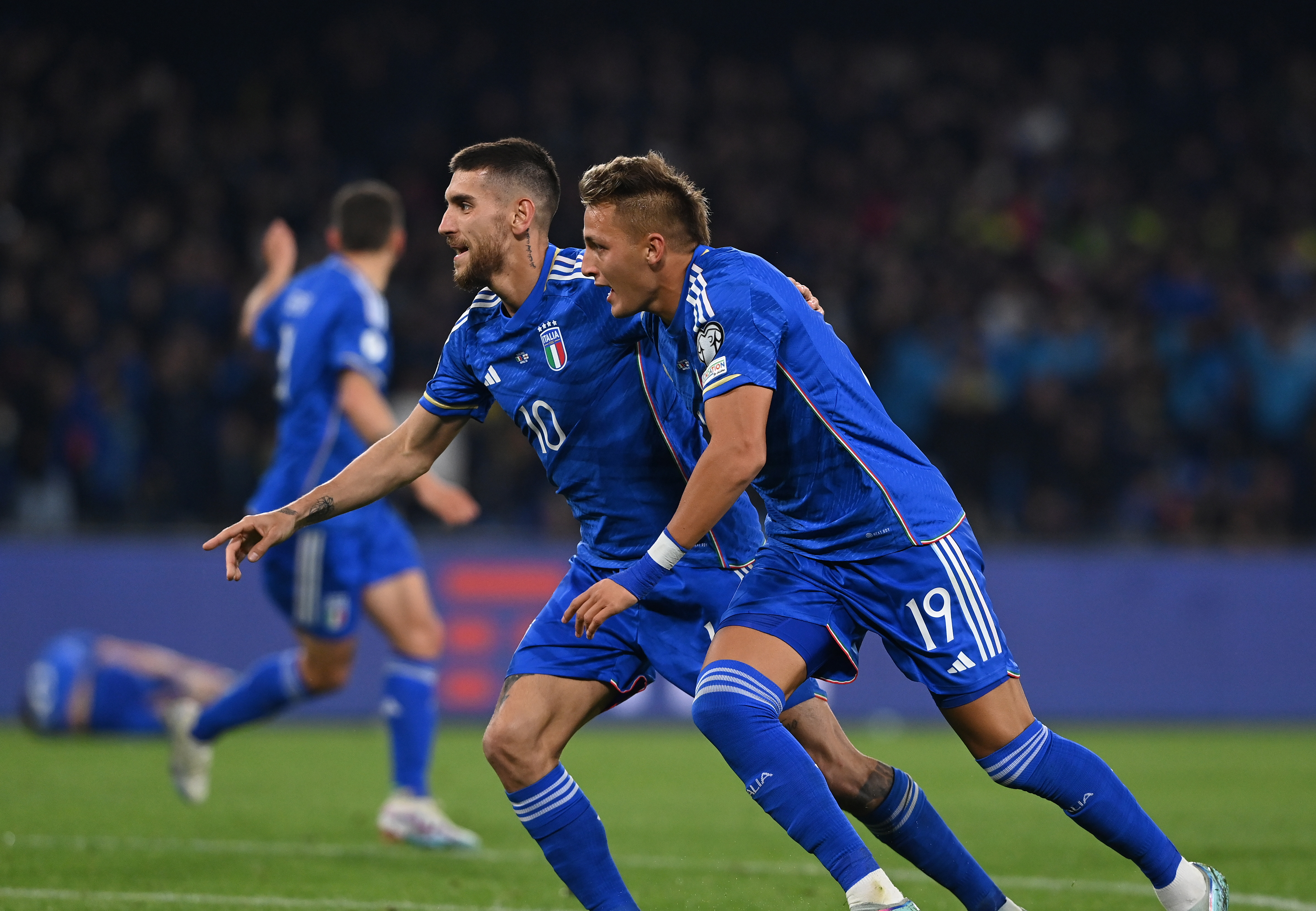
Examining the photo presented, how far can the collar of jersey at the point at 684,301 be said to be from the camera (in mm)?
4109

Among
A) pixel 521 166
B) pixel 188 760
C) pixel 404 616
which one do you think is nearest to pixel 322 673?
pixel 404 616

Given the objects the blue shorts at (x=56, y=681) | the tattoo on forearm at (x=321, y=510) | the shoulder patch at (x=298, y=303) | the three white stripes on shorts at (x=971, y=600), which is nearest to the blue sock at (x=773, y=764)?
the three white stripes on shorts at (x=971, y=600)

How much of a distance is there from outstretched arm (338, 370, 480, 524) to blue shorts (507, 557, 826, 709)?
192 cm

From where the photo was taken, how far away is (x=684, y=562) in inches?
179

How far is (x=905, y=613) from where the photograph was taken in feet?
13.5

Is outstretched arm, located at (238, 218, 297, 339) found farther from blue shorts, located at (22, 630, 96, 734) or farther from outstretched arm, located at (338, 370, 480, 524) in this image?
blue shorts, located at (22, 630, 96, 734)

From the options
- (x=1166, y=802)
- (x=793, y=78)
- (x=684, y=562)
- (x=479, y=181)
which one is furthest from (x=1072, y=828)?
(x=793, y=78)

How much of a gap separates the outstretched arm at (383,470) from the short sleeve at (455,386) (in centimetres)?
3

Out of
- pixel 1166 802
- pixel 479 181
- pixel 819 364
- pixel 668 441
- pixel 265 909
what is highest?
pixel 479 181

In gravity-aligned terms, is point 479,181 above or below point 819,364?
above

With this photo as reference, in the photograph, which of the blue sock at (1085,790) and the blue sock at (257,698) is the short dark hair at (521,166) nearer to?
the blue sock at (1085,790)

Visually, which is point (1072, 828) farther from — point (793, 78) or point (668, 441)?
point (793, 78)

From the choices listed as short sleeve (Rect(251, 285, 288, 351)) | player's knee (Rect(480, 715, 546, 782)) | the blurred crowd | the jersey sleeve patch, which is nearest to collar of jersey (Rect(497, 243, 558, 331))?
the jersey sleeve patch

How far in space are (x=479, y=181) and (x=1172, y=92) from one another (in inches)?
607
